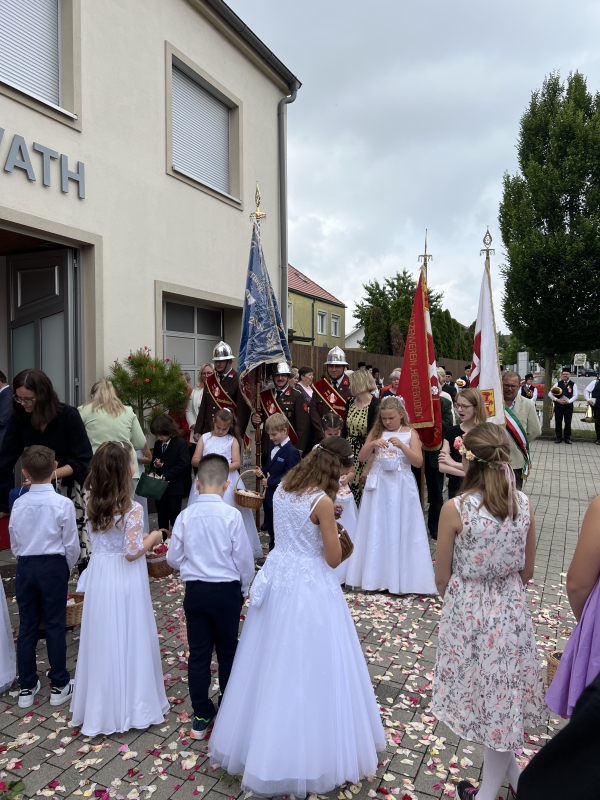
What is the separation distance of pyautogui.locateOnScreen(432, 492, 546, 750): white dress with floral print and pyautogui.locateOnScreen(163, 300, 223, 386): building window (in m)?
7.47

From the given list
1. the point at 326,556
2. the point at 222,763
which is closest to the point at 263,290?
the point at 326,556

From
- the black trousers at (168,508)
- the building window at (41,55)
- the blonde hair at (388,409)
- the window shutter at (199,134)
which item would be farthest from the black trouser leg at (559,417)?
the building window at (41,55)

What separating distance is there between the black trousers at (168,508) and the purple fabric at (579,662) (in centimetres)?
466

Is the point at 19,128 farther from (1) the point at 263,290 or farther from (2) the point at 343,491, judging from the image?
(2) the point at 343,491

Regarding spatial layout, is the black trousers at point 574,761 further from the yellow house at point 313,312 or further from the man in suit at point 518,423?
the yellow house at point 313,312

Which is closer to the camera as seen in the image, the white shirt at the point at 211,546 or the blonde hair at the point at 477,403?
the white shirt at the point at 211,546

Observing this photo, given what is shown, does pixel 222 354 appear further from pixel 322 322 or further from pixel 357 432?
pixel 322 322

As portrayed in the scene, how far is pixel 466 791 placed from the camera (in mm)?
2832

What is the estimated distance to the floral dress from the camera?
6531 millimetres

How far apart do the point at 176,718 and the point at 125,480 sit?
1488 millimetres

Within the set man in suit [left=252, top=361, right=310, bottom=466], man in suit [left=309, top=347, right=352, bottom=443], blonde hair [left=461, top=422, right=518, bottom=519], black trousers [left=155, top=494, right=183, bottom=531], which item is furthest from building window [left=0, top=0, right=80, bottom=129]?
blonde hair [left=461, top=422, right=518, bottom=519]

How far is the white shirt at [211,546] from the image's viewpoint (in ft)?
10.5

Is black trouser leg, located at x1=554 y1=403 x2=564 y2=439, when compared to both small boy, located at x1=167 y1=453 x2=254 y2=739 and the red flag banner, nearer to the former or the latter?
the red flag banner

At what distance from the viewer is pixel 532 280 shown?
64.9 ft
